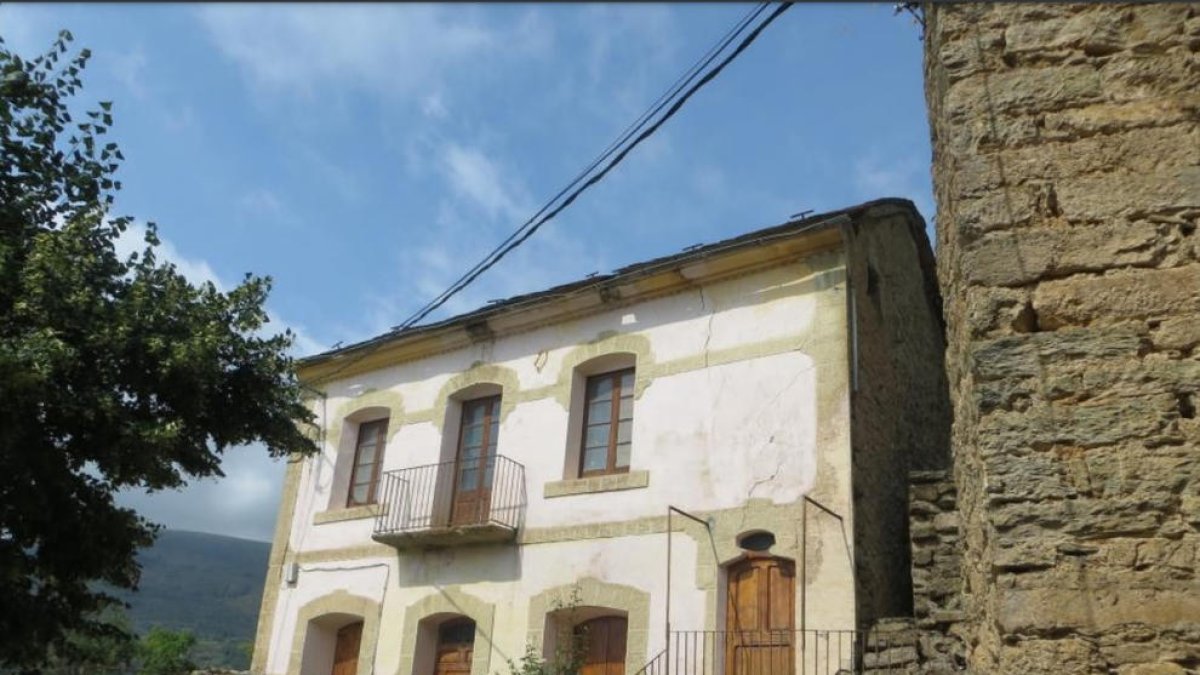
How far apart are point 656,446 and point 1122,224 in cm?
777

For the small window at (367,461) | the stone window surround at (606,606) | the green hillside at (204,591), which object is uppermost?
the green hillside at (204,591)

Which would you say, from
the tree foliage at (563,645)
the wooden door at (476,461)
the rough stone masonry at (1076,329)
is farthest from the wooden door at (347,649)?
the rough stone masonry at (1076,329)

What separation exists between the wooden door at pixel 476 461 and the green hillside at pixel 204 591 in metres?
32.5

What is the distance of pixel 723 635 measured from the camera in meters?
10.2

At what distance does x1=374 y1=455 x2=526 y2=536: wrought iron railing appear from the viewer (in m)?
12.5

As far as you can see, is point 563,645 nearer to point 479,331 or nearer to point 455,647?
point 455,647

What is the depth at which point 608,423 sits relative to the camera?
12.3 metres

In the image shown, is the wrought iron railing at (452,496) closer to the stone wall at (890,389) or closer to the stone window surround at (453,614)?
the stone window surround at (453,614)

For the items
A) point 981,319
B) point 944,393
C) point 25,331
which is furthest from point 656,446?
point 981,319

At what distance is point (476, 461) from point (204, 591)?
96058mm

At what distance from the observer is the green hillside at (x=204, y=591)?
2744 inches

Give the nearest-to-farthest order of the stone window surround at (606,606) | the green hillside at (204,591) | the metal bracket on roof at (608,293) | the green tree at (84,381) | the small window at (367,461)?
the green tree at (84,381) < the stone window surround at (606,606) < the metal bracket on roof at (608,293) < the small window at (367,461) < the green hillside at (204,591)

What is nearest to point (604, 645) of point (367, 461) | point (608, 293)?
point (608, 293)

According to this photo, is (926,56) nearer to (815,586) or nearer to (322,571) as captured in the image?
(815,586)
